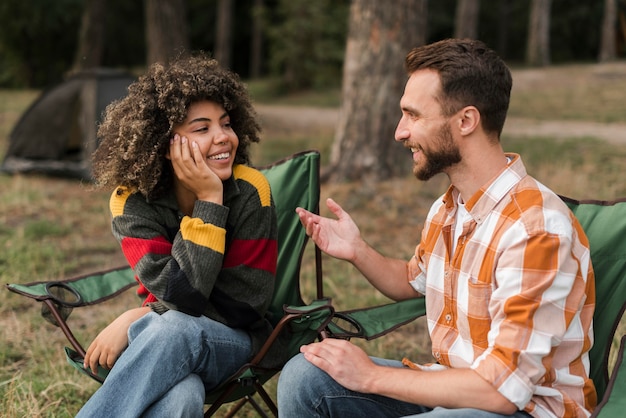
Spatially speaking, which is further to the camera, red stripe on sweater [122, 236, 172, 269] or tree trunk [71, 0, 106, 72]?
tree trunk [71, 0, 106, 72]

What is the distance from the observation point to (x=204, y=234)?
2.12 m

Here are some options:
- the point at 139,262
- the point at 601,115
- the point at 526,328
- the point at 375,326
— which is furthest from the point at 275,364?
the point at 601,115

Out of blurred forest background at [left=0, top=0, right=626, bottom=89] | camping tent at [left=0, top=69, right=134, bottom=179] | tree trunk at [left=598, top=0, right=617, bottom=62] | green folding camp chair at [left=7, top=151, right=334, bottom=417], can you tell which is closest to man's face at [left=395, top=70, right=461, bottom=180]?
green folding camp chair at [left=7, top=151, right=334, bottom=417]

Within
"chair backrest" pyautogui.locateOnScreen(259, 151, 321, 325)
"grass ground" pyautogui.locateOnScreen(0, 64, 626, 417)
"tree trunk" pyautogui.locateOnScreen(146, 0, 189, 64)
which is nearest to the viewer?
"chair backrest" pyautogui.locateOnScreen(259, 151, 321, 325)

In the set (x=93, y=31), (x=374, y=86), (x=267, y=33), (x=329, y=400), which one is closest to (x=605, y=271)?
(x=329, y=400)

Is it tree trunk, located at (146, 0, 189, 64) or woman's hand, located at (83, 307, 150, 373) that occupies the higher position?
tree trunk, located at (146, 0, 189, 64)

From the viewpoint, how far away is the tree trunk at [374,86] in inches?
227

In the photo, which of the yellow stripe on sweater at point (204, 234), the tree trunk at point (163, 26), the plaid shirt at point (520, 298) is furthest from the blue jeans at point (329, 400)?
the tree trunk at point (163, 26)

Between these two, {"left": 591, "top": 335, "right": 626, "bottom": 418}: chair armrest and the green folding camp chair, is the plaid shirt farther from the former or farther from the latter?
the green folding camp chair

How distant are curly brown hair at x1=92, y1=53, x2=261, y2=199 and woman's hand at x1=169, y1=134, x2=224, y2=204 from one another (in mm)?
66

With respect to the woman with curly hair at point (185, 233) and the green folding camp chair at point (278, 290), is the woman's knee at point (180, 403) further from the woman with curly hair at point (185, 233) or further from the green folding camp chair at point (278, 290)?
the green folding camp chair at point (278, 290)

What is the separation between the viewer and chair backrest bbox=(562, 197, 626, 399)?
2055mm

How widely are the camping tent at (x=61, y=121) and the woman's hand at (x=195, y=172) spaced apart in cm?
572

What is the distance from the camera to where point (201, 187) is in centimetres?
219
